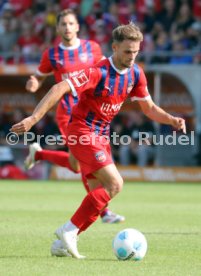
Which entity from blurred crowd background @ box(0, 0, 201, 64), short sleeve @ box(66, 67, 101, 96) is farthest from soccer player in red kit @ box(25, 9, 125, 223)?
blurred crowd background @ box(0, 0, 201, 64)

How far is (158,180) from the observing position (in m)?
21.5

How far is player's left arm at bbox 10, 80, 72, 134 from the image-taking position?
7.09 metres

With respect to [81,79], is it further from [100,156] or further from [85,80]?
[100,156]

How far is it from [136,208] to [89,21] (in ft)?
37.9

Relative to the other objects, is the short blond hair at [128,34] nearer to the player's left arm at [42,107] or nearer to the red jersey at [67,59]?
the player's left arm at [42,107]

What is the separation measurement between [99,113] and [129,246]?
145 cm

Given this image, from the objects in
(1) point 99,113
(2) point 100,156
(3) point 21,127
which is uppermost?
(3) point 21,127

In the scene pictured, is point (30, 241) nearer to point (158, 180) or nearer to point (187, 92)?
point (158, 180)

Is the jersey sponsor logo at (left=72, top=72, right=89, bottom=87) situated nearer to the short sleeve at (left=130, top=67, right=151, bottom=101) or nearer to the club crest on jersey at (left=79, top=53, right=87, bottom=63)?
the short sleeve at (left=130, top=67, right=151, bottom=101)

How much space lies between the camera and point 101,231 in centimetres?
998

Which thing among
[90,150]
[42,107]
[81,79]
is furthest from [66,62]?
[42,107]

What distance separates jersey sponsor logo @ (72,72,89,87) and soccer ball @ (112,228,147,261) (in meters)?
1.38

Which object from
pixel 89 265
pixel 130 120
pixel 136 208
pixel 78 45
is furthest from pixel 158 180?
pixel 89 265

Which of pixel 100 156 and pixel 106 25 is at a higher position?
pixel 100 156
